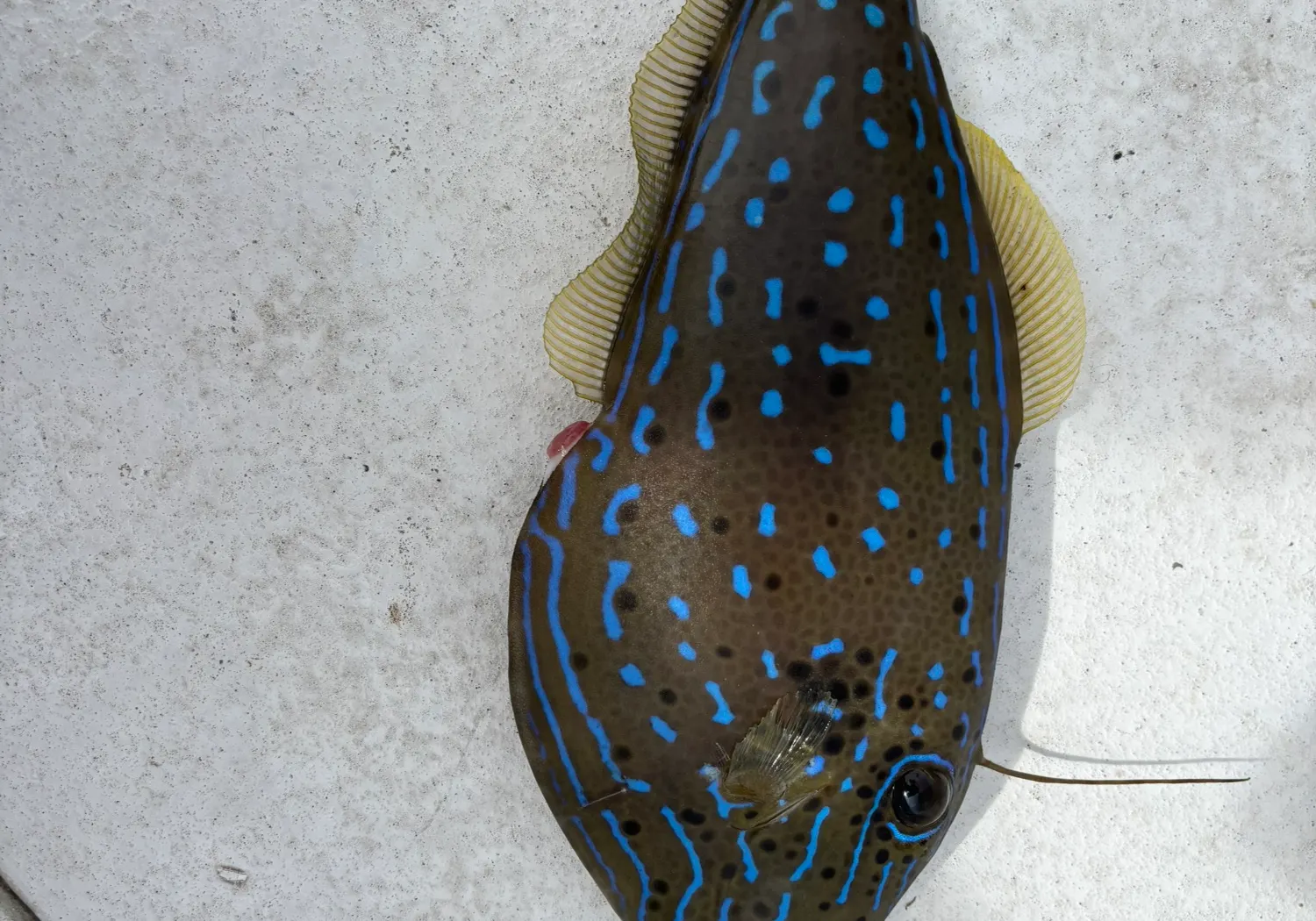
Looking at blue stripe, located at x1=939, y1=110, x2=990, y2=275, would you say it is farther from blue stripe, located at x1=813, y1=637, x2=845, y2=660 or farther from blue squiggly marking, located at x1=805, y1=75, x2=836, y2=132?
blue stripe, located at x1=813, y1=637, x2=845, y2=660

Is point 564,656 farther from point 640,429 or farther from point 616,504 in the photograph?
point 640,429

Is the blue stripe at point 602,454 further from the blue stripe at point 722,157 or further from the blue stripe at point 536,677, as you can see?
the blue stripe at point 722,157

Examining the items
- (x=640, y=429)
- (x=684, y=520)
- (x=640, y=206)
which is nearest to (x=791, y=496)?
(x=684, y=520)

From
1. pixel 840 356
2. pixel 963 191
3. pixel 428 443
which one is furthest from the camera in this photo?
pixel 428 443

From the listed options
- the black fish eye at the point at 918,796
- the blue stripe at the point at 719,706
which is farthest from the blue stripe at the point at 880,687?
the blue stripe at the point at 719,706

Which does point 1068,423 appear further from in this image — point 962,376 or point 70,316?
point 70,316
